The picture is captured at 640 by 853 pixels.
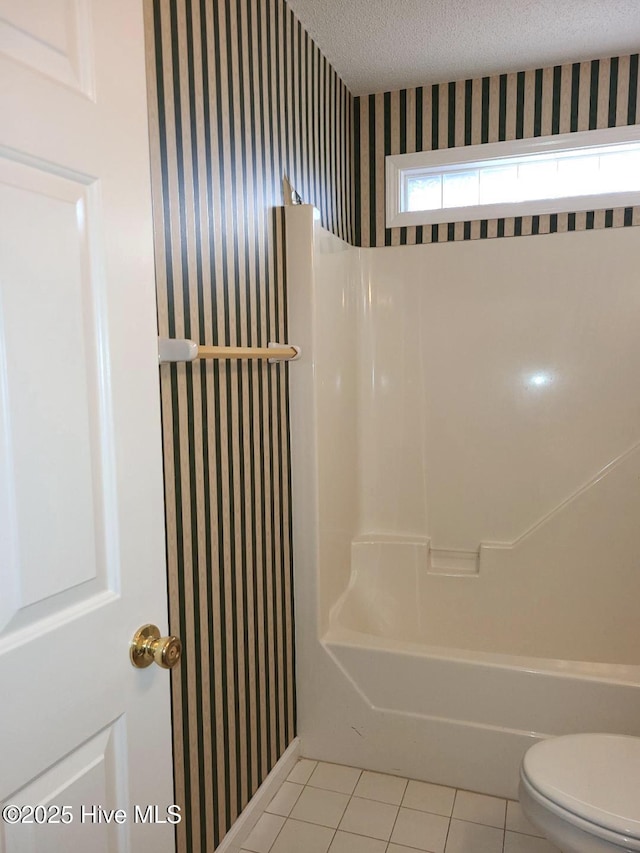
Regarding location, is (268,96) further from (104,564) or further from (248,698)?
(248,698)

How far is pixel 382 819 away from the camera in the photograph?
1.91 m

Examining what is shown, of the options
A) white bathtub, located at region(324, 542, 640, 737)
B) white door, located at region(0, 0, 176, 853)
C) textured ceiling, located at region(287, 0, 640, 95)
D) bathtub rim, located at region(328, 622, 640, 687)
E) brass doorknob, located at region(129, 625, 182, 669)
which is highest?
textured ceiling, located at region(287, 0, 640, 95)

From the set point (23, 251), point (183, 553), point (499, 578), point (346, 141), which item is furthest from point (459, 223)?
point (23, 251)

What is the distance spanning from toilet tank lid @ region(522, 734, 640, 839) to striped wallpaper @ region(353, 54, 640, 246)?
1977mm

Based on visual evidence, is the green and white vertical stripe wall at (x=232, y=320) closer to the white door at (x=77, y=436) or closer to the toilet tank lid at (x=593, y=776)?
the white door at (x=77, y=436)

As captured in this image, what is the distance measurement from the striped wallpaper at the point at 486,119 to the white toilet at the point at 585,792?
6.51 ft

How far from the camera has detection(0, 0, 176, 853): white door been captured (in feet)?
2.46

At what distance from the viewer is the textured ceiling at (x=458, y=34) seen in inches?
84.7

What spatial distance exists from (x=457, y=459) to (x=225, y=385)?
55.7 inches

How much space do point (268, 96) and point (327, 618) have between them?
1.75 m

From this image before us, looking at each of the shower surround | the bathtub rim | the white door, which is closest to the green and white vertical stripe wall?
the shower surround

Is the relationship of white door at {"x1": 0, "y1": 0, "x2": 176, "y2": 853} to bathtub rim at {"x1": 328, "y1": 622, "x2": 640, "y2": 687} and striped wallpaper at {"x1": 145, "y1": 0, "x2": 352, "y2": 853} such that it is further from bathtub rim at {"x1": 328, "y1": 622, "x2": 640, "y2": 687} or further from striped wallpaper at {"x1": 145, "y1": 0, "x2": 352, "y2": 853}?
bathtub rim at {"x1": 328, "y1": 622, "x2": 640, "y2": 687}

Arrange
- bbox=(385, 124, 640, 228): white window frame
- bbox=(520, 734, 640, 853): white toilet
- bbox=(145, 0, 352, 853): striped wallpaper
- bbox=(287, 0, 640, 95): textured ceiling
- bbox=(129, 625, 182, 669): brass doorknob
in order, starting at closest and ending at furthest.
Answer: bbox=(129, 625, 182, 669): brass doorknob → bbox=(520, 734, 640, 853): white toilet → bbox=(145, 0, 352, 853): striped wallpaper → bbox=(287, 0, 640, 95): textured ceiling → bbox=(385, 124, 640, 228): white window frame

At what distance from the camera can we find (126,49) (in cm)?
93
